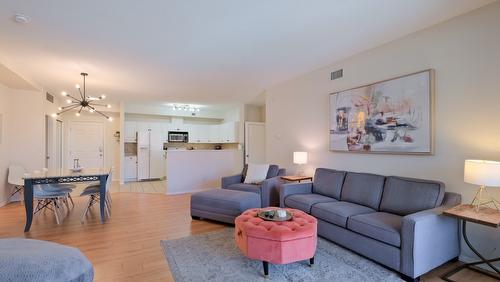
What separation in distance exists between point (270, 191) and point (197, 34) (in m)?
2.72

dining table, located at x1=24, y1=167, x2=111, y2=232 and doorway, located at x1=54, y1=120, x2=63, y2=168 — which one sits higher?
doorway, located at x1=54, y1=120, x2=63, y2=168

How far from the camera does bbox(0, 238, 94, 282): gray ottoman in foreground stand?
4.21 ft

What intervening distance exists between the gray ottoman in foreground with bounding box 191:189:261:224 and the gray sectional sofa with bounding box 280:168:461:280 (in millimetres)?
604

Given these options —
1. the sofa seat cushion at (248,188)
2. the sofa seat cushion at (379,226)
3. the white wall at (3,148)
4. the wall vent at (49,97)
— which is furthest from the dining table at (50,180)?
the sofa seat cushion at (379,226)

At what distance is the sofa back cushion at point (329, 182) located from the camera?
11.5 ft

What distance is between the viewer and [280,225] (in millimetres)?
2406

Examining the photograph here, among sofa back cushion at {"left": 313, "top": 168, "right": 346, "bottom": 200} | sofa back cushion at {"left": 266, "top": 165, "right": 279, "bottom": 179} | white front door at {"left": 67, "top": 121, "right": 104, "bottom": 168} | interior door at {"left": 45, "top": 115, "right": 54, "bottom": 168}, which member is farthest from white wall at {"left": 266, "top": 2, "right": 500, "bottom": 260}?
white front door at {"left": 67, "top": 121, "right": 104, "bottom": 168}

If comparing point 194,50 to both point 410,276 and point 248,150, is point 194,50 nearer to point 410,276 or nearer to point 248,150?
point 410,276

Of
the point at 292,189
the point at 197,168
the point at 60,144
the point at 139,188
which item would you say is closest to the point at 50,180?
the point at 197,168

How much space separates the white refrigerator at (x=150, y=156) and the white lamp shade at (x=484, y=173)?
7.85 metres

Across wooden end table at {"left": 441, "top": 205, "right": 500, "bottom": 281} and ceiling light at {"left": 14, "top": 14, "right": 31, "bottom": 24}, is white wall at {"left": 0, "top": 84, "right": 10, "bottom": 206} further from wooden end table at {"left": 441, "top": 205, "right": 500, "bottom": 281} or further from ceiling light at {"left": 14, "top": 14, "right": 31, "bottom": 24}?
wooden end table at {"left": 441, "top": 205, "right": 500, "bottom": 281}

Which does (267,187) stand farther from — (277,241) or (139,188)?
(139,188)

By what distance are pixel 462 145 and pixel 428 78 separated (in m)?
0.82

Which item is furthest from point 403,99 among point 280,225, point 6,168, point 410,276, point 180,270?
point 6,168
